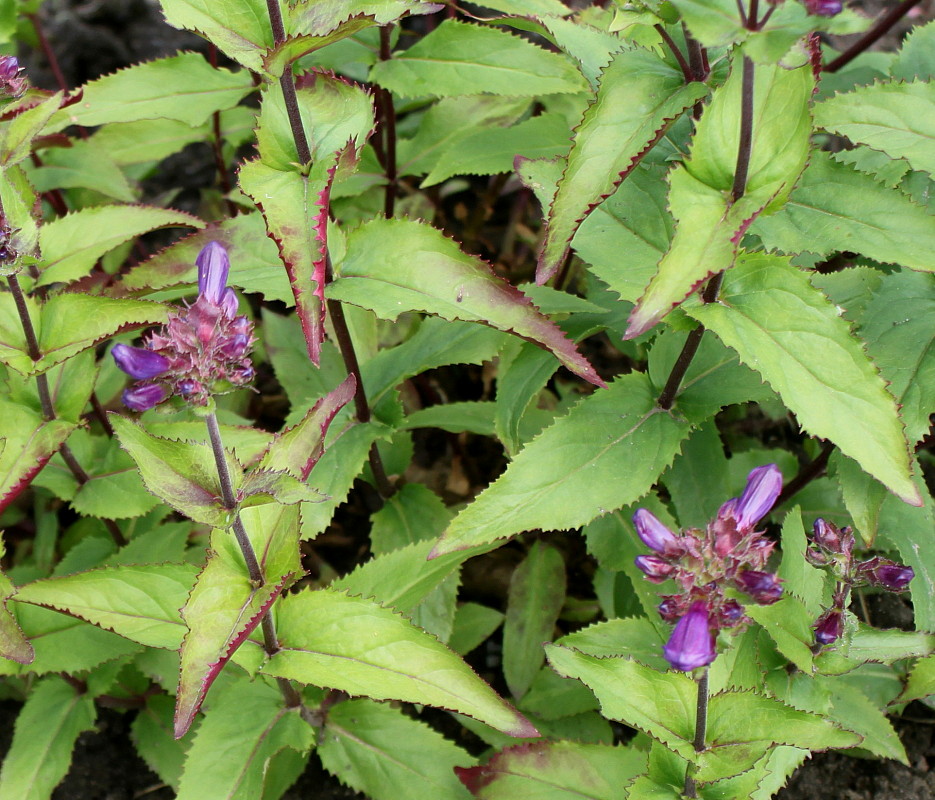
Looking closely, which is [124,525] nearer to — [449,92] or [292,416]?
[292,416]

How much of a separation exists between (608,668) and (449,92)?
6.45ft

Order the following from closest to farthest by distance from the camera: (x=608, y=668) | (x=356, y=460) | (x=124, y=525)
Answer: (x=608, y=668), (x=356, y=460), (x=124, y=525)

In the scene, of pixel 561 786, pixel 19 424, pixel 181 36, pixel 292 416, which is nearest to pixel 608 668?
pixel 561 786

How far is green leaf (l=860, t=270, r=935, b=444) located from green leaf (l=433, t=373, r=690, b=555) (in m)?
0.57

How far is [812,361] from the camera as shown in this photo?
202 cm

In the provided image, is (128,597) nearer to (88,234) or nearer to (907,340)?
(88,234)

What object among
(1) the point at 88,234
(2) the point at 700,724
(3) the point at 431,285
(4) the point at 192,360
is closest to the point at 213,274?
(4) the point at 192,360

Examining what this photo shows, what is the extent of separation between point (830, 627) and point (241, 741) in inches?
62.3

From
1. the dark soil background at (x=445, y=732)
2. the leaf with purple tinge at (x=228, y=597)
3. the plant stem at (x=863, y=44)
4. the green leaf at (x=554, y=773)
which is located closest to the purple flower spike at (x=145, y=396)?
the leaf with purple tinge at (x=228, y=597)

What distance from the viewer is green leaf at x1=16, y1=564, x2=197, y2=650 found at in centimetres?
226

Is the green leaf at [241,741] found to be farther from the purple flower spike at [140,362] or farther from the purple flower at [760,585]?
the purple flower at [760,585]

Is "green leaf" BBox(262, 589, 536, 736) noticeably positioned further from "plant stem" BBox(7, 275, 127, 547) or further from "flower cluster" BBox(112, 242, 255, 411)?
"plant stem" BBox(7, 275, 127, 547)

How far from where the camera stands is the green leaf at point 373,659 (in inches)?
80.7

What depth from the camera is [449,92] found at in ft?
10.1
